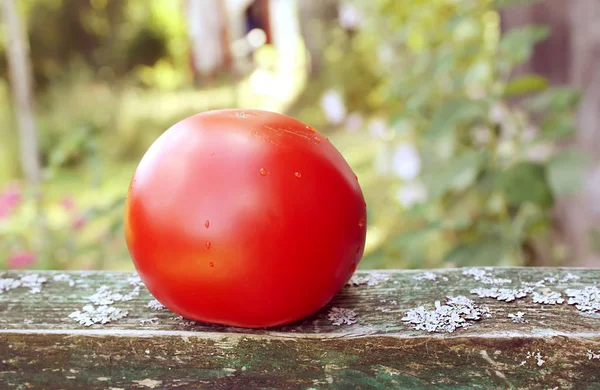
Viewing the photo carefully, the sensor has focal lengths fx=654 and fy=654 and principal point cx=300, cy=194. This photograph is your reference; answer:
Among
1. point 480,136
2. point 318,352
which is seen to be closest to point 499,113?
point 480,136

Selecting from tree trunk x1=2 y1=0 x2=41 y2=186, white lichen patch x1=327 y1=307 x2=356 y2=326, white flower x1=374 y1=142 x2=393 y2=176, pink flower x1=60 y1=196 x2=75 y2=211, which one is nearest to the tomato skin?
white lichen patch x1=327 y1=307 x2=356 y2=326

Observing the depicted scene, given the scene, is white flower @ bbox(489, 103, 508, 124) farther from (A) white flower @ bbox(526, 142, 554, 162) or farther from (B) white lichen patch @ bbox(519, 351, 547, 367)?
(B) white lichen patch @ bbox(519, 351, 547, 367)

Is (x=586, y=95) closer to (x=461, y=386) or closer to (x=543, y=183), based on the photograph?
(x=543, y=183)

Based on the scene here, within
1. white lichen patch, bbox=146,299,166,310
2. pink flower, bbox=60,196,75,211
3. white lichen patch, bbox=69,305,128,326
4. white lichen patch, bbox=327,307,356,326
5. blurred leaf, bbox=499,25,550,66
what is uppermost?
blurred leaf, bbox=499,25,550,66

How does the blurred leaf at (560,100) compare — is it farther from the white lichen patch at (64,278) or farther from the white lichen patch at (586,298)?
the white lichen patch at (64,278)

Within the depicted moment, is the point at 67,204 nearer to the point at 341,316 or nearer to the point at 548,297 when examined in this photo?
the point at 341,316

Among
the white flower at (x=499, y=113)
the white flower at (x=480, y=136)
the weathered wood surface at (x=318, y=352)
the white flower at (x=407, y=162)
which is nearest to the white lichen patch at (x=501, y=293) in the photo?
the weathered wood surface at (x=318, y=352)

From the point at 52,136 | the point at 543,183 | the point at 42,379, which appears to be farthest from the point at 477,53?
the point at 52,136
